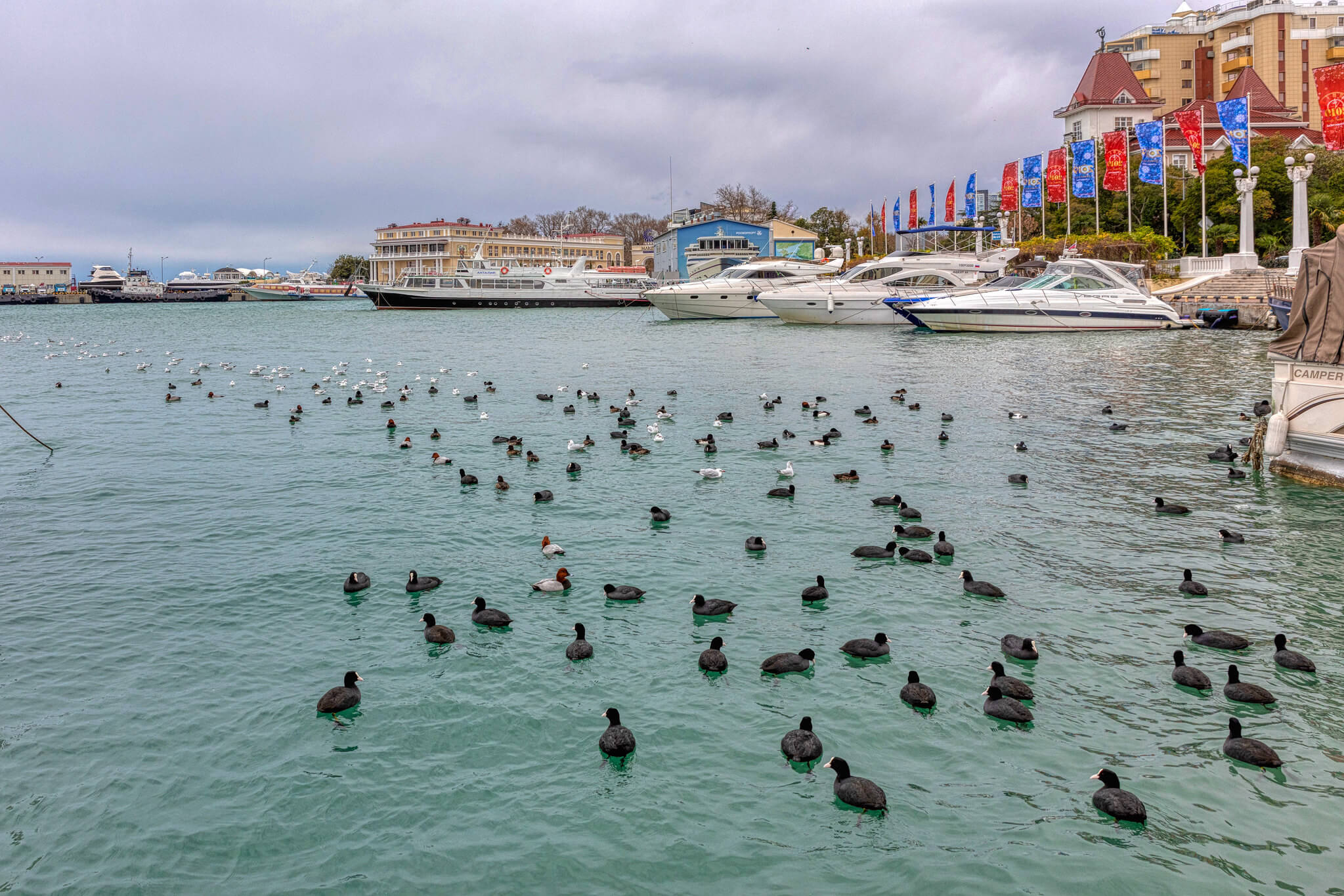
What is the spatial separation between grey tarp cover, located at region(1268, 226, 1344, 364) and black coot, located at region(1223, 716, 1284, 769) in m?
11.9

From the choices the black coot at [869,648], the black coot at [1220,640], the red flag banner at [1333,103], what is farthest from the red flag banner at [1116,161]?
the black coot at [869,648]

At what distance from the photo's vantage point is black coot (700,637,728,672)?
35.7ft

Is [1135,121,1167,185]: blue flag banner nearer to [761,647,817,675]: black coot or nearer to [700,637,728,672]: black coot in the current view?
[761,647,817,675]: black coot

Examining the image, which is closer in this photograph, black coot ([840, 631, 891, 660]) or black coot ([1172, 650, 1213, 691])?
black coot ([1172, 650, 1213, 691])

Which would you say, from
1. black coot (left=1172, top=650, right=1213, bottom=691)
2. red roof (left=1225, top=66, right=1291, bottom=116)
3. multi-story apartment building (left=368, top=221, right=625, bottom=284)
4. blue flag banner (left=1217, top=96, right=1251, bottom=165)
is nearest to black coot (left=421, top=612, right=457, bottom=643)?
black coot (left=1172, top=650, right=1213, bottom=691)

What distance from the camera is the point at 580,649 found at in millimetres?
11320

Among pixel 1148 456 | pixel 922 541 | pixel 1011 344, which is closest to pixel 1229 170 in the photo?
pixel 1011 344

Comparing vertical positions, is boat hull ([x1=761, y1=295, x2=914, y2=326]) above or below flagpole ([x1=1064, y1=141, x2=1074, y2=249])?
below

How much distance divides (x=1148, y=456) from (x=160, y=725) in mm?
19856

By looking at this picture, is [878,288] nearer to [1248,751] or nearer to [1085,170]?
[1085,170]

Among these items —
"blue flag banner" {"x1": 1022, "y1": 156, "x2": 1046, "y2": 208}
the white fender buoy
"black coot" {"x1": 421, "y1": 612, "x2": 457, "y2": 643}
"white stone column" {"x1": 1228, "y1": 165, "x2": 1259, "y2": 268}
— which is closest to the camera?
"black coot" {"x1": 421, "y1": 612, "x2": 457, "y2": 643}

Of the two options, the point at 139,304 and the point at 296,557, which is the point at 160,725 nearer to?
the point at 296,557

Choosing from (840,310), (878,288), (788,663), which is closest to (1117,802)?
→ (788,663)

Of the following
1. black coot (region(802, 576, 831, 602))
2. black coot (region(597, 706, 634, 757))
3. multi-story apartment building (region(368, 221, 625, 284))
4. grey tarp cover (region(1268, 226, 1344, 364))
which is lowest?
black coot (region(597, 706, 634, 757))
